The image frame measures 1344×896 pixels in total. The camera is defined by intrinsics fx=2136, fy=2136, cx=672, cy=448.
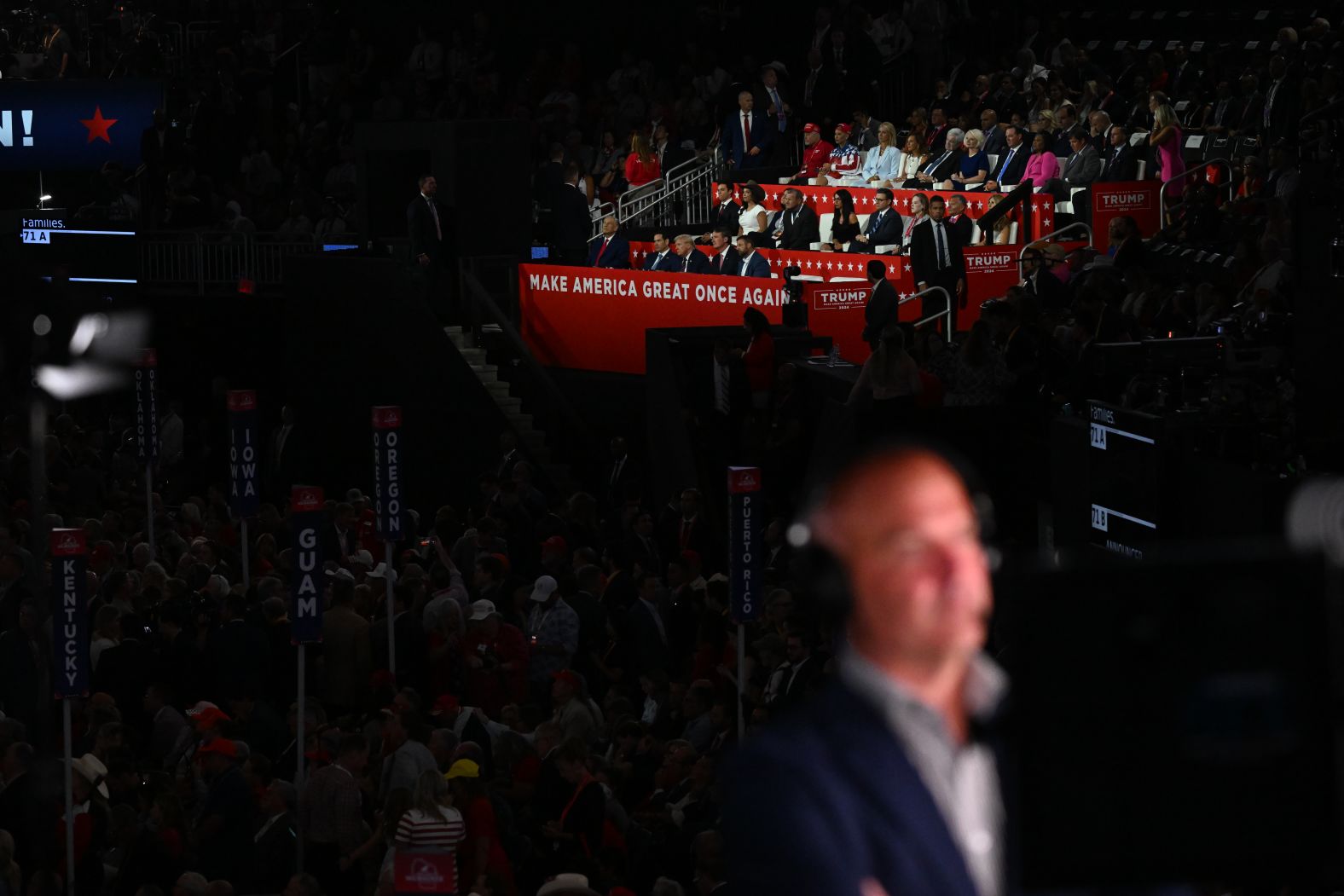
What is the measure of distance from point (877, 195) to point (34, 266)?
50.2ft

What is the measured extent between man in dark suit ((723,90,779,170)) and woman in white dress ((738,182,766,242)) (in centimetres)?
249

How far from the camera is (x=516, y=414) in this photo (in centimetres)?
2066

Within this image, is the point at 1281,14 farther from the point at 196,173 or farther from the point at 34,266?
the point at 34,266

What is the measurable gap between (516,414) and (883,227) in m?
3.95

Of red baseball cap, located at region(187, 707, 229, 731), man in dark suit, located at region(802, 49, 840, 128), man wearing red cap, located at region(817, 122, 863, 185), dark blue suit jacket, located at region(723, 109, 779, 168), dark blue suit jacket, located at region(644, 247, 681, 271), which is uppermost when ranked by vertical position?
man in dark suit, located at region(802, 49, 840, 128)

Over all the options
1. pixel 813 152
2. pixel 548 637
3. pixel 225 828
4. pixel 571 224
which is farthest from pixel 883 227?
pixel 225 828

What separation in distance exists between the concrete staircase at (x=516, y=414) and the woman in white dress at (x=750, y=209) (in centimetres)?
302

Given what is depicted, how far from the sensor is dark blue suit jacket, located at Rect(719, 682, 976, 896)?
6.32ft

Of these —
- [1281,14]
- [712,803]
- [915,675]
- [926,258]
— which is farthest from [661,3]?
[915,675]

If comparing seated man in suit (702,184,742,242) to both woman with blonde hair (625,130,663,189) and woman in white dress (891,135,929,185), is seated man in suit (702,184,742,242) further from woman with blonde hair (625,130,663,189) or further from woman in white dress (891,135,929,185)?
woman with blonde hair (625,130,663,189)

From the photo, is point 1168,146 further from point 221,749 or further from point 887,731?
point 887,731

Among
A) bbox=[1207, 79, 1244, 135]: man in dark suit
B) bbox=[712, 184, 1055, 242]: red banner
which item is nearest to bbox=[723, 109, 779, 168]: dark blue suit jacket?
bbox=[712, 184, 1055, 242]: red banner

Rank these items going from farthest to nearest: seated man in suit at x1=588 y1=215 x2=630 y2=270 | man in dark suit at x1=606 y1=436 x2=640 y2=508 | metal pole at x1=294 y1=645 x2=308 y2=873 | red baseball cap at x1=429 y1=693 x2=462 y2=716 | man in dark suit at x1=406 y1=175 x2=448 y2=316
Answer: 1. seated man in suit at x1=588 y1=215 x2=630 y2=270
2. man in dark suit at x1=406 y1=175 x2=448 y2=316
3. man in dark suit at x1=606 y1=436 x2=640 y2=508
4. red baseball cap at x1=429 y1=693 x2=462 y2=716
5. metal pole at x1=294 y1=645 x2=308 y2=873

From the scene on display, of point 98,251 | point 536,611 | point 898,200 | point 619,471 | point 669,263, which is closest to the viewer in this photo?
point 536,611
